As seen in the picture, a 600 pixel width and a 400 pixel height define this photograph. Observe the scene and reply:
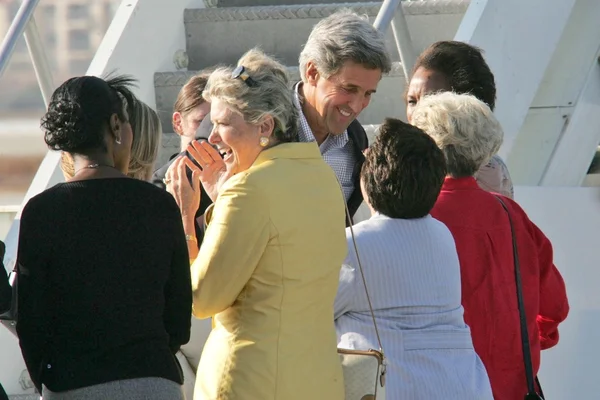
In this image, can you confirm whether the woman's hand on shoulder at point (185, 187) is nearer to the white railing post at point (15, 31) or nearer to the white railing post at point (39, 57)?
the white railing post at point (15, 31)

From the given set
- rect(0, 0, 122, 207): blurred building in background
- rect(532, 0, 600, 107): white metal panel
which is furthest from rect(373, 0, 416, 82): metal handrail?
rect(0, 0, 122, 207): blurred building in background

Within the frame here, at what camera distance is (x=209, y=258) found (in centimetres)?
281

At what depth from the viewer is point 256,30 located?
572 cm

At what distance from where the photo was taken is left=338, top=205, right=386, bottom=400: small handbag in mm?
2914

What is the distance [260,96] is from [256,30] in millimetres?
2804

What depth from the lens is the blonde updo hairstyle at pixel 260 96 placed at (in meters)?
2.97

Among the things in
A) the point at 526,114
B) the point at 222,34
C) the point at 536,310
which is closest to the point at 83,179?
the point at 536,310

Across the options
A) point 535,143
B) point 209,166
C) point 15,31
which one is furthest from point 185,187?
point 535,143

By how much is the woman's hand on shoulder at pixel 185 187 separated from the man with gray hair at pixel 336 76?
200mm

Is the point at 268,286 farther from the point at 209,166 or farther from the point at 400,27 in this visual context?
the point at 400,27

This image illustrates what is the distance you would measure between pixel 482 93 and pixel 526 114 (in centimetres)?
122

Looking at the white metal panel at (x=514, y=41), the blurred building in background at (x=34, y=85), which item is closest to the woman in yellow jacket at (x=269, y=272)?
the white metal panel at (x=514, y=41)

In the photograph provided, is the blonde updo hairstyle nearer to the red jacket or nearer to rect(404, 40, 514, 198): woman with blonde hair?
the red jacket

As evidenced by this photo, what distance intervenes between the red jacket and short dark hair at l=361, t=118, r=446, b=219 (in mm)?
228
